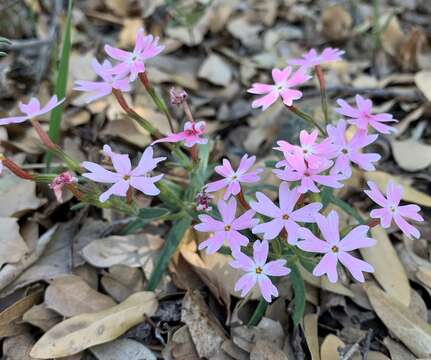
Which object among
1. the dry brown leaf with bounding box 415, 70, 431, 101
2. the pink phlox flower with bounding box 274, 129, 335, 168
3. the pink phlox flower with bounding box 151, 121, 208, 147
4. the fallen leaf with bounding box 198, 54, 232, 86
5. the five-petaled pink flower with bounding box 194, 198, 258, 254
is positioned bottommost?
the fallen leaf with bounding box 198, 54, 232, 86

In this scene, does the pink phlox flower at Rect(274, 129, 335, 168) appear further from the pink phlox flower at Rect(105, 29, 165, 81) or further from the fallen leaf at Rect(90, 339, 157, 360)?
the fallen leaf at Rect(90, 339, 157, 360)

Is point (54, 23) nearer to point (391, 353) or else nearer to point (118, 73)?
point (118, 73)

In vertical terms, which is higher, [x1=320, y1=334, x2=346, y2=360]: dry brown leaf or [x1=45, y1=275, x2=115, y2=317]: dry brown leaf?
[x1=45, y1=275, x2=115, y2=317]: dry brown leaf

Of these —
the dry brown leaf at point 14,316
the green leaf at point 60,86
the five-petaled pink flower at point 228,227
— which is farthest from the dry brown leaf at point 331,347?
the green leaf at point 60,86

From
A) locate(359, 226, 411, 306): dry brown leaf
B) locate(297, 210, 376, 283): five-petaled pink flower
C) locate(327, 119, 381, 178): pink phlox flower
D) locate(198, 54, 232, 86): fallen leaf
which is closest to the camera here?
locate(297, 210, 376, 283): five-petaled pink flower

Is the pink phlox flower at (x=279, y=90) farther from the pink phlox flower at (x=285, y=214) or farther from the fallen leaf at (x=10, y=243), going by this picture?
the fallen leaf at (x=10, y=243)

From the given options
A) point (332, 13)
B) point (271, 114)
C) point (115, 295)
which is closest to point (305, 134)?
point (115, 295)

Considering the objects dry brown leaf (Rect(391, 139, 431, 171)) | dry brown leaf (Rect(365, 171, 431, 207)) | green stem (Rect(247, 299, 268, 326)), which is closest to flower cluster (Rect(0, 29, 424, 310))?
green stem (Rect(247, 299, 268, 326))
